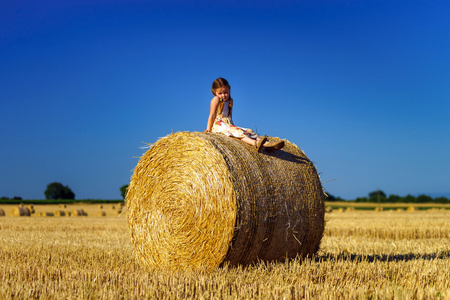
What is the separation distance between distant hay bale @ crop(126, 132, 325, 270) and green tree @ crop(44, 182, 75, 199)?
8223 cm

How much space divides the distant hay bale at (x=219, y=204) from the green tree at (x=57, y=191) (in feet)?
270

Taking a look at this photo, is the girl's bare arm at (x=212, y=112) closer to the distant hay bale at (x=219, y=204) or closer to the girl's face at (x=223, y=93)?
the girl's face at (x=223, y=93)

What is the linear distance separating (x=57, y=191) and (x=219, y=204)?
87284 millimetres

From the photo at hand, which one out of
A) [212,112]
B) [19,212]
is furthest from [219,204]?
[19,212]

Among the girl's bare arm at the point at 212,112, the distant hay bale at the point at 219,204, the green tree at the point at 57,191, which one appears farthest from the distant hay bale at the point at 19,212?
the green tree at the point at 57,191

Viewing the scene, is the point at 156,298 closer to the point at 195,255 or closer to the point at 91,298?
the point at 91,298

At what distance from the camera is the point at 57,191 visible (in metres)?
87.3

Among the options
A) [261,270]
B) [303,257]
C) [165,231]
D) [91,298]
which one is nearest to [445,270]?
[303,257]

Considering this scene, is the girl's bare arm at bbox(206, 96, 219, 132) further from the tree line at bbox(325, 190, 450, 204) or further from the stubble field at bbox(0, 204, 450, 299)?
the tree line at bbox(325, 190, 450, 204)

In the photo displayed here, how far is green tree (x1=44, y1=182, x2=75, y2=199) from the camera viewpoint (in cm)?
8562

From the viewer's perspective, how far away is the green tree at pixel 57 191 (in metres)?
85.6

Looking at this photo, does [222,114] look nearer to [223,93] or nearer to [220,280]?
[223,93]

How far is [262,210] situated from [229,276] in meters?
0.96

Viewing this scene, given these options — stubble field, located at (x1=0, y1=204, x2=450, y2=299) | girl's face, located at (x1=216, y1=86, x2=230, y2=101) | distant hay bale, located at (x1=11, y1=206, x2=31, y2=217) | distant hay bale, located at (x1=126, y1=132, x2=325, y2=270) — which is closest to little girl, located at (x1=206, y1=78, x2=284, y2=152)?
girl's face, located at (x1=216, y1=86, x2=230, y2=101)
